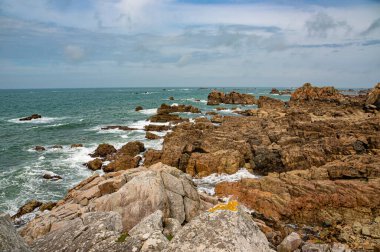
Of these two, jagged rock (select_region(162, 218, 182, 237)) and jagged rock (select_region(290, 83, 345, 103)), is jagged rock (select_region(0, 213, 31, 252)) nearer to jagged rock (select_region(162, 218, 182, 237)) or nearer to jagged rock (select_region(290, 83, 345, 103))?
jagged rock (select_region(162, 218, 182, 237))

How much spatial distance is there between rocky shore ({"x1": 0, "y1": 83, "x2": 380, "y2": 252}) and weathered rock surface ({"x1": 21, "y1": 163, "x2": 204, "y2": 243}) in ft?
0.17

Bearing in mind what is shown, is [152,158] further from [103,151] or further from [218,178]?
[103,151]

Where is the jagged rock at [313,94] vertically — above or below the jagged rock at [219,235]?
below

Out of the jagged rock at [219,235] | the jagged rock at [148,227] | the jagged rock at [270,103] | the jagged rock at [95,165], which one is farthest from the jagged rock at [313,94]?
the jagged rock at [219,235]

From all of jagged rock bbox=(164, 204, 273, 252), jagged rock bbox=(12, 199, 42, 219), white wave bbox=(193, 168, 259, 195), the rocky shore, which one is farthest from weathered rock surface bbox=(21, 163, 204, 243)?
white wave bbox=(193, 168, 259, 195)

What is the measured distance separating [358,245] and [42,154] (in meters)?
39.6

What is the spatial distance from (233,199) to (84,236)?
601 inches

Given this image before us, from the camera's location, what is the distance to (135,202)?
44.9 ft

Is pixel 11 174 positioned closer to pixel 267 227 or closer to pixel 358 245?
pixel 267 227

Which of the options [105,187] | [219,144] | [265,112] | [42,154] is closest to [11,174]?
[42,154]

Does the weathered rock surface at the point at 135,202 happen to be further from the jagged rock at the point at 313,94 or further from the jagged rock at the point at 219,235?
the jagged rock at the point at 313,94

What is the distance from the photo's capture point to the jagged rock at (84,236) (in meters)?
7.90

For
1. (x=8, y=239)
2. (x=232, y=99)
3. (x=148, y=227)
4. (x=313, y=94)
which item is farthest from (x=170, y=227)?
(x=232, y=99)

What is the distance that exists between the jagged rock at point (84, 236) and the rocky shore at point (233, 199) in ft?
0.11
